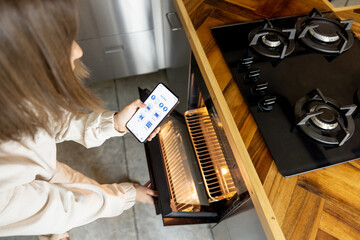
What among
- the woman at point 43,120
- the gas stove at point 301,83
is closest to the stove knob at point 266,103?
the gas stove at point 301,83

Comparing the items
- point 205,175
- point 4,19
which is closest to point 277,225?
point 205,175

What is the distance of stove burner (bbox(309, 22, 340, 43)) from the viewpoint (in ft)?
2.69

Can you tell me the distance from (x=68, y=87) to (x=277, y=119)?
1.71 ft

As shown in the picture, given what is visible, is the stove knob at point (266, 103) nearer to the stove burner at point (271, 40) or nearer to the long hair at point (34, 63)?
the stove burner at point (271, 40)

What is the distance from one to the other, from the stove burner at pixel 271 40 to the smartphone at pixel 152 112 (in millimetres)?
337

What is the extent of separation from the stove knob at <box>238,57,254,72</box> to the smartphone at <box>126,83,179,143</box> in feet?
0.79

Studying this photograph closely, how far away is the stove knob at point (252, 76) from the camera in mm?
737

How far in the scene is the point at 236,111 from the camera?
710mm

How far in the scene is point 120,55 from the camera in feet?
5.08

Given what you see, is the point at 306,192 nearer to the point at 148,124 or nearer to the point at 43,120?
the point at 148,124

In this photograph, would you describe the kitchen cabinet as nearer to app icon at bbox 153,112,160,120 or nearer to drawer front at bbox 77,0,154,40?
drawer front at bbox 77,0,154,40

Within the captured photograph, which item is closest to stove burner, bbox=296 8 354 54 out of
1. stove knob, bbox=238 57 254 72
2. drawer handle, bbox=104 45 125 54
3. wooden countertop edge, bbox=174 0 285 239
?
stove knob, bbox=238 57 254 72

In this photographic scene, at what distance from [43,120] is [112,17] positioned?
0.87m

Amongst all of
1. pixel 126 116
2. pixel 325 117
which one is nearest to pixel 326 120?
pixel 325 117
